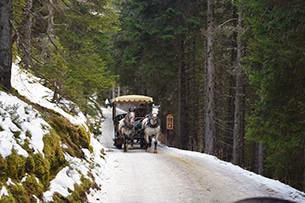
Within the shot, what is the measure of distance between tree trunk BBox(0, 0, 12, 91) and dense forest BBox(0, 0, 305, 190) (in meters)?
0.02

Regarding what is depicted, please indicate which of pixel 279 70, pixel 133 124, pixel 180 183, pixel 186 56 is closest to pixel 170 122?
pixel 133 124

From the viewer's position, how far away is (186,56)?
24.8 metres

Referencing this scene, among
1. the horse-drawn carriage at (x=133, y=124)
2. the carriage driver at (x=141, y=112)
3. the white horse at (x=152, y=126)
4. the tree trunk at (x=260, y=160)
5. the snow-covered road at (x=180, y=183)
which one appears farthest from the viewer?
the carriage driver at (x=141, y=112)

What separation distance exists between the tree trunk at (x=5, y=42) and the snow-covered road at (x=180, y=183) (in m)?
3.46

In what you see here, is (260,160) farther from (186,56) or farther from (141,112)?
(186,56)

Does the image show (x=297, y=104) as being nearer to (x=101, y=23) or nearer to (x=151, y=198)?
(x=151, y=198)

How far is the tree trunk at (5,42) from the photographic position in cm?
780

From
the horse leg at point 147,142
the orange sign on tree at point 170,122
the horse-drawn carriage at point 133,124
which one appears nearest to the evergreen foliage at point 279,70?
the horse-drawn carriage at point 133,124

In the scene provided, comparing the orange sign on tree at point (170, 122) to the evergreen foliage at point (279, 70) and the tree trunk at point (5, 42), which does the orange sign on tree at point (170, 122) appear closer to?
the evergreen foliage at point (279, 70)

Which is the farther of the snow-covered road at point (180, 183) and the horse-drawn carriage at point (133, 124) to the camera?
the horse-drawn carriage at point (133, 124)

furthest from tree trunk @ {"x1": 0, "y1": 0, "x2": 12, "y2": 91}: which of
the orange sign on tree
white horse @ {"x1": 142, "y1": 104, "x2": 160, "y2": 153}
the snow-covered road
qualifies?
the orange sign on tree

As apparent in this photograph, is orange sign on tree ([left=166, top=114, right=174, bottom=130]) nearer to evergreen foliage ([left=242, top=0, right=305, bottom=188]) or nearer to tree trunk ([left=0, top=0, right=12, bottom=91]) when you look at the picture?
evergreen foliage ([left=242, top=0, right=305, bottom=188])

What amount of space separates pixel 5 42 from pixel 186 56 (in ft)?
59.0

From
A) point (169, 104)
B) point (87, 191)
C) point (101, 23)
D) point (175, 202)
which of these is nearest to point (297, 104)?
point (175, 202)
